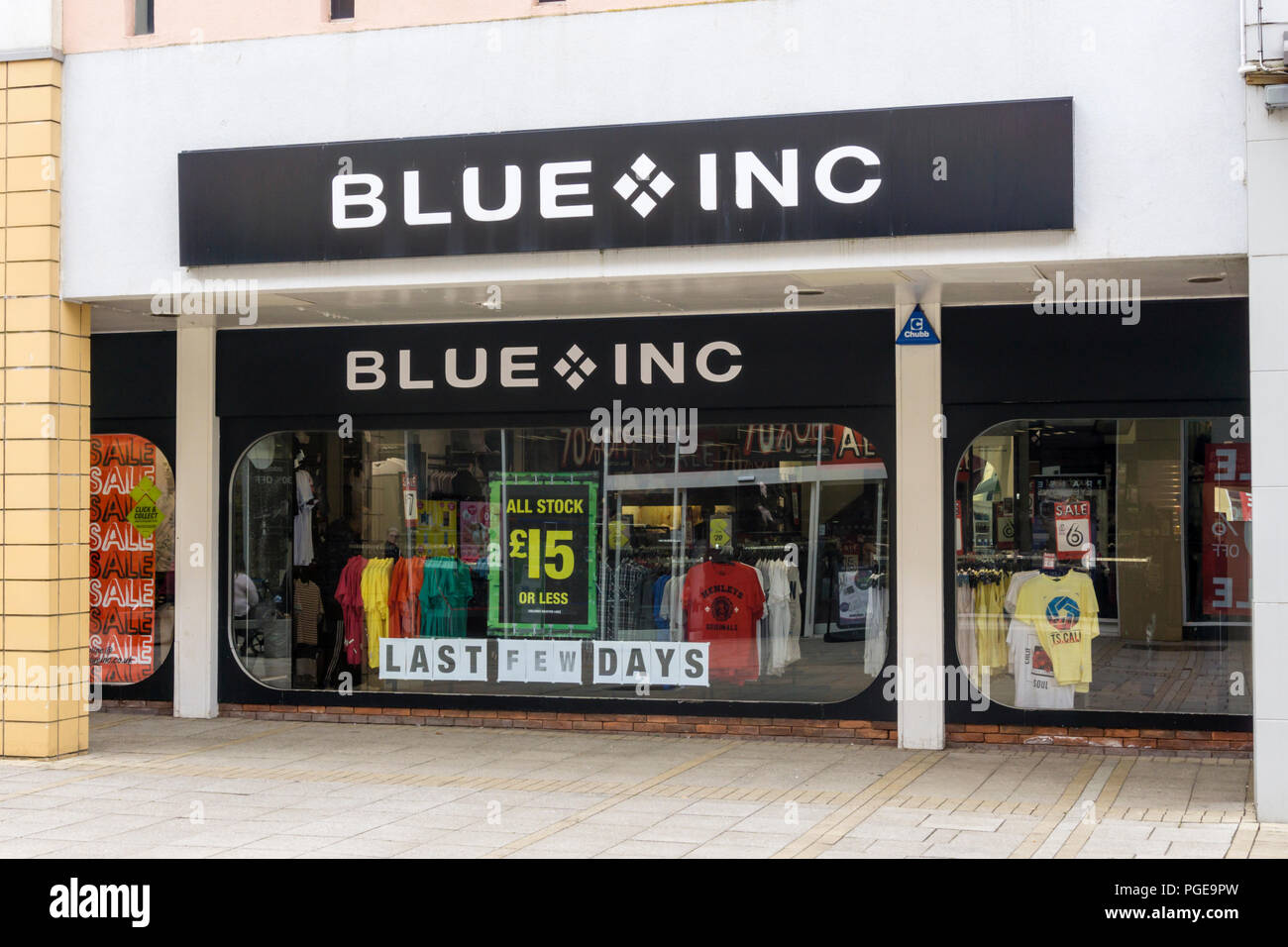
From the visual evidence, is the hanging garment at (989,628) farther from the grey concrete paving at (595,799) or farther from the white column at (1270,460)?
the white column at (1270,460)

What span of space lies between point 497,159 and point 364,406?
3.23m

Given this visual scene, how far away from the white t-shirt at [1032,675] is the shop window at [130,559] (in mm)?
6860

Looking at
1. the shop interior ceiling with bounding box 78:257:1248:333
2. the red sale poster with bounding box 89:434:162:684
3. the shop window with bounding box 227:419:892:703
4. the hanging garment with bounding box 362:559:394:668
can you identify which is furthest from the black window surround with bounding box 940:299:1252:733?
the red sale poster with bounding box 89:434:162:684

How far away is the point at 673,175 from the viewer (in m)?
9.15

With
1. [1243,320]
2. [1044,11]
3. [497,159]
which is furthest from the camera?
[1243,320]

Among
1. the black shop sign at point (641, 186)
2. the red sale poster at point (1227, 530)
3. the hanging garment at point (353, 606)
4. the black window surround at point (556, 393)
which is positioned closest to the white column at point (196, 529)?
the black window surround at point (556, 393)

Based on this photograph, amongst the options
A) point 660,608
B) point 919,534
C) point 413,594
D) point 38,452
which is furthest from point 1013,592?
point 38,452

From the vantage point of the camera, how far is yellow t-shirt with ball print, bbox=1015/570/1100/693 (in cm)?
1070

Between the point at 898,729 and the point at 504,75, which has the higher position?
the point at 504,75

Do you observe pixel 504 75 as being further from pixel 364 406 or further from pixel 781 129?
pixel 364 406

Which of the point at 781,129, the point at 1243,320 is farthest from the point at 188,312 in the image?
the point at 1243,320

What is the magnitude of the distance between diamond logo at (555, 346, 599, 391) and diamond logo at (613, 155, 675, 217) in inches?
97.0

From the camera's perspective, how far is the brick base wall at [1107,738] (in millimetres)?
10242

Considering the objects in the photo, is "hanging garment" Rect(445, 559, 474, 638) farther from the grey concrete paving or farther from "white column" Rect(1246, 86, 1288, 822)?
"white column" Rect(1246, 86, 1288, 822)
